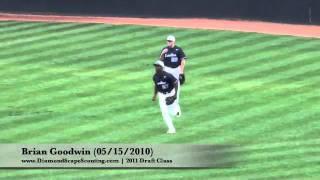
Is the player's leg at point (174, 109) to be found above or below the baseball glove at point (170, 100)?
above

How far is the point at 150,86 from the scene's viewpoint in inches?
1030

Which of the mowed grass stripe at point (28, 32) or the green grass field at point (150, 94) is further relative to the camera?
the mowed grass stripe at point (28, 32)

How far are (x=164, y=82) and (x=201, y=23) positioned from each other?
15376 millimetres

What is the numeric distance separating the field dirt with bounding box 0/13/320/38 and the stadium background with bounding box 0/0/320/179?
32cm

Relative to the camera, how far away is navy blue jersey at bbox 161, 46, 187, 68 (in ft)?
73.3

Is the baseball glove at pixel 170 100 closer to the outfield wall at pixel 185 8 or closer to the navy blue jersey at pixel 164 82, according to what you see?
the navy blue jersey at pixel 164 82

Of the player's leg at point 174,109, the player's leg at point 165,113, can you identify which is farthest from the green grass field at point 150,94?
the player's leg at point 174,109

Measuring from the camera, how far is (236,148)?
1941cm

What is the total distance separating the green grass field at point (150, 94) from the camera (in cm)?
1908

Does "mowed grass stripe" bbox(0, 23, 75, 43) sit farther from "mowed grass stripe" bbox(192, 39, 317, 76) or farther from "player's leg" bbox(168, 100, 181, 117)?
"player's leg" bbox(168, 100, 181, 117)

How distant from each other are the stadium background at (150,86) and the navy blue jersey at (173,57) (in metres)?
1.18

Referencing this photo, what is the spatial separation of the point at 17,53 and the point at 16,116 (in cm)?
884

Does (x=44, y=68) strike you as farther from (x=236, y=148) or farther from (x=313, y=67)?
(x=236, y=148)

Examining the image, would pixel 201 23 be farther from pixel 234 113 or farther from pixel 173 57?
pixel 173 57
